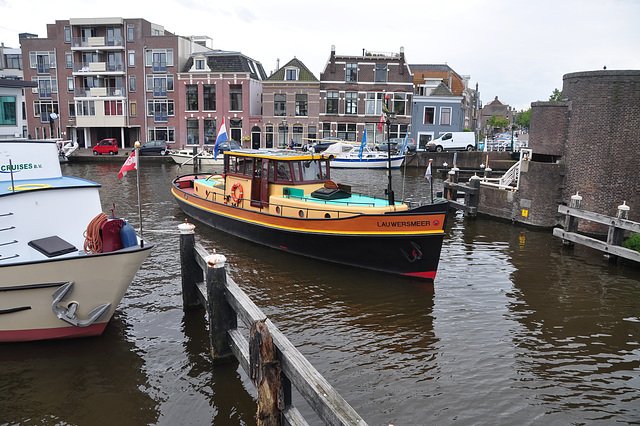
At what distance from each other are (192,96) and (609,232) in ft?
137

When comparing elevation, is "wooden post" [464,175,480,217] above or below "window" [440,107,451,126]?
below

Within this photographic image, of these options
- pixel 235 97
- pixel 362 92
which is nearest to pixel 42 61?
pixel 235 97

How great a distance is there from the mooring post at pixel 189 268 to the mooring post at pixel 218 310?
1.97m

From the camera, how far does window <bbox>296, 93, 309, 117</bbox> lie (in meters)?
48.0

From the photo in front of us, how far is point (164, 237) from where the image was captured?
1683 centimetres

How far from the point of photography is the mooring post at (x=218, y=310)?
25.5ft

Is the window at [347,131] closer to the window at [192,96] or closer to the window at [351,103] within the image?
the window at [351,103]

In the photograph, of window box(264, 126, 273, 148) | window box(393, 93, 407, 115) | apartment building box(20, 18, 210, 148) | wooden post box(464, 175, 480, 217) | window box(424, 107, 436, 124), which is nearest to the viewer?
wooden post box(464, 175, 480, 217)

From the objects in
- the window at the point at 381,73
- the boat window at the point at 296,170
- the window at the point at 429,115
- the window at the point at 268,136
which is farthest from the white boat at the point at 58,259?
the window at the point at 429,115

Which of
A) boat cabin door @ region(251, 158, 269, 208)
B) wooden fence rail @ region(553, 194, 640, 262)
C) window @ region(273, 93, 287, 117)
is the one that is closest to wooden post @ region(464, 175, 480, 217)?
wooden fence rail @ region(553, 194, 640, 262)

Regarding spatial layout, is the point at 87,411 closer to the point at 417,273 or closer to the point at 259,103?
the point at 417,273

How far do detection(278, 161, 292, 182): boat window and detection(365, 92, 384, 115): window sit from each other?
1339 inches

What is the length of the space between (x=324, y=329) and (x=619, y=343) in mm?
5726

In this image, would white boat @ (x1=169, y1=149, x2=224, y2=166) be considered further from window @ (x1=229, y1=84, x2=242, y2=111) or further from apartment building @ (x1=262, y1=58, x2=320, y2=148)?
window @ (x1=229, y1=84, x2=242, y2=111)
